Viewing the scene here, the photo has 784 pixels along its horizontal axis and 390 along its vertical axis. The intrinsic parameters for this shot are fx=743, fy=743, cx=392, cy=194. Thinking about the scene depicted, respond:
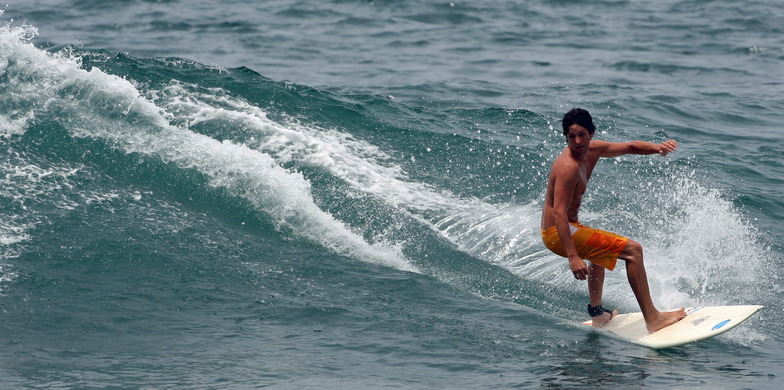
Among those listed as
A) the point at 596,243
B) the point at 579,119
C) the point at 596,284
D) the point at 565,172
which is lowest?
the point at 596,284

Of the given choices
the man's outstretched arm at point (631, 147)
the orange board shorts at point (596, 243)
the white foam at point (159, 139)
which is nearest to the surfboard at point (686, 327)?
the orange board shorts at point (596, 243)

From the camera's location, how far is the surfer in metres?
5.65

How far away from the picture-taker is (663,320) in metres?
6.04

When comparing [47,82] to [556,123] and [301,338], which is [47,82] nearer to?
[301,338]

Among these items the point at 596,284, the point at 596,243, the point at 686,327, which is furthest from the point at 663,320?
the point at 596,243

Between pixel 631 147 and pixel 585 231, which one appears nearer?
pixel 585 231

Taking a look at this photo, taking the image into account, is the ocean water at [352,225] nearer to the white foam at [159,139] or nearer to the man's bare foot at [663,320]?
the white foam at [159,139]

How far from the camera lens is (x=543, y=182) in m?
9.74

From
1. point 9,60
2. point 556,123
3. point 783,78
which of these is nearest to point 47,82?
point 9,60

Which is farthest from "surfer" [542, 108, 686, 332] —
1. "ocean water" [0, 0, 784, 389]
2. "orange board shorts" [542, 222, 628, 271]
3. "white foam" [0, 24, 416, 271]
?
"white foam" [0, 24, 416, 271]

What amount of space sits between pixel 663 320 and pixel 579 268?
1045 millimetres

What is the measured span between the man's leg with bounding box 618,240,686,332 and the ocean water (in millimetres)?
284

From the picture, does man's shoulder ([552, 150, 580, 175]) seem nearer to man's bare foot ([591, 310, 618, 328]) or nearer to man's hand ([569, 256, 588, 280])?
man's hand ([569, 256, 588, 280])

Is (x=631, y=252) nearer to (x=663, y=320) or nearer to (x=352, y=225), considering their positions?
(x=663, y=320)
